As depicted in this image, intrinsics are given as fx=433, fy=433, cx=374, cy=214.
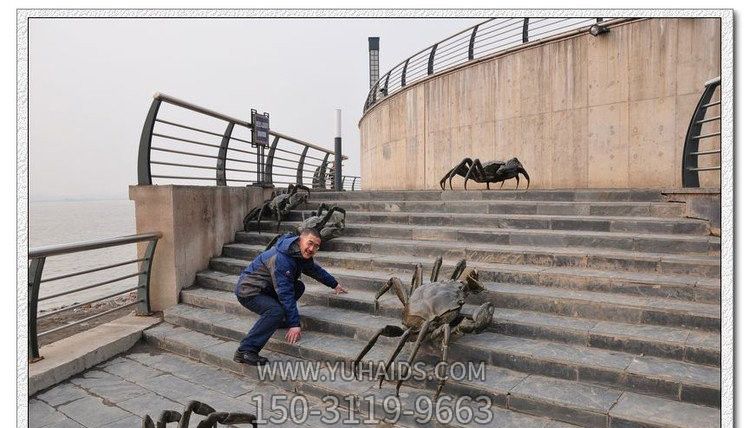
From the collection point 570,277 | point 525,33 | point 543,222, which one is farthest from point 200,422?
point 525,33

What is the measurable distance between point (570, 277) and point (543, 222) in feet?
4.50

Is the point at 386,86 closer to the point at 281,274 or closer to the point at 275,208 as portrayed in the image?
the point at 275,208

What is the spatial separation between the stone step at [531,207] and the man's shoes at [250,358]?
356 centimetres

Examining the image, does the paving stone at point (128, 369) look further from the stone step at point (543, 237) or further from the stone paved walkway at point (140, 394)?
the stone step at point (543, 237)

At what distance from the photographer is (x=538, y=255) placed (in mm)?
4797

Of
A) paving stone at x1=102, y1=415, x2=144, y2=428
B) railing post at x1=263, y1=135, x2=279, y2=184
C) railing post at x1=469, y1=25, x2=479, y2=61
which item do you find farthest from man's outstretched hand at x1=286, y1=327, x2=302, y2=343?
railing post at x1=469, y1=25, x2=479, y2=61

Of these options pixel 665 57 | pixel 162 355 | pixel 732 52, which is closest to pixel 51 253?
pixel 162 355

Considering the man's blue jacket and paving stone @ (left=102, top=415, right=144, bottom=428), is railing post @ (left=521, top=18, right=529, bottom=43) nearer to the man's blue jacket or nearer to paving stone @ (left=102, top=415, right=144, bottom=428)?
the man's blue jacket

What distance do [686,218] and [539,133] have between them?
14.6ft

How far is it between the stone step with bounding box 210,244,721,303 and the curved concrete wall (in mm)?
3926

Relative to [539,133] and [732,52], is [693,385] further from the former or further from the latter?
[539,133]

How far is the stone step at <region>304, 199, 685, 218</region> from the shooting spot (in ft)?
17.1

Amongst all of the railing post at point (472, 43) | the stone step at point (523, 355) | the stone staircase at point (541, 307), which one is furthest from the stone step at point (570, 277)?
the railing post at point (472, 43)

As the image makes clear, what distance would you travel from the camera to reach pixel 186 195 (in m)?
6.02
